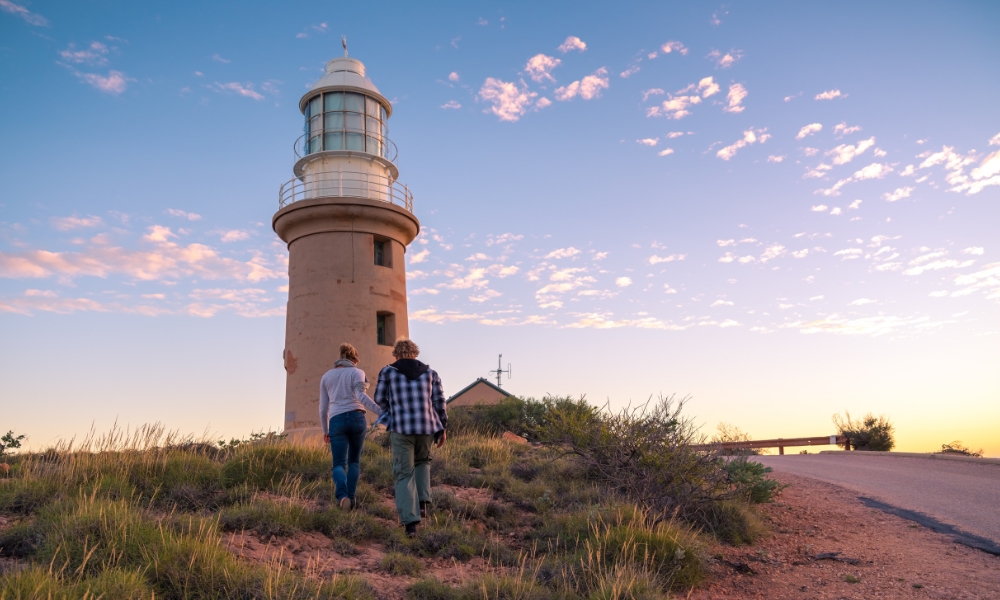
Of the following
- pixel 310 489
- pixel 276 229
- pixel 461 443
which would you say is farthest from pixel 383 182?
pixel 310 489

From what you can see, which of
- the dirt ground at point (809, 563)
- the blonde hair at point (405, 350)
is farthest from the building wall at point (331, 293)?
the blonde hair at point (405, 350)

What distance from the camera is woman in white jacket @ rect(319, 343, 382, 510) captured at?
845 cm

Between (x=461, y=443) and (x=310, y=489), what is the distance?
4825 millimetres

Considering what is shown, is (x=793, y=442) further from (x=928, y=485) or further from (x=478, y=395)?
(x=478, y=395)

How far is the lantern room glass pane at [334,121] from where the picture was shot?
2052 cm

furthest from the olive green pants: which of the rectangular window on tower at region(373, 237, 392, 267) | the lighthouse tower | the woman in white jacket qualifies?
the rectangular window on tower at region(373, 237, 392, 267)

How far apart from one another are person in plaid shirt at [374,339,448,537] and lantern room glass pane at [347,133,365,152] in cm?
1360

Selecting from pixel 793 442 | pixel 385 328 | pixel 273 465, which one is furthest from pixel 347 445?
pixel 793 442

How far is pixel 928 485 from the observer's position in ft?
42.6

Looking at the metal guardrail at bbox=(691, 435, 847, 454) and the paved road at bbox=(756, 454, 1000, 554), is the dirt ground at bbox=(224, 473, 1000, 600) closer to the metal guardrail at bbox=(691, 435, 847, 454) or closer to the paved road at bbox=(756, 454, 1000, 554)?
the paved road at bbox=(756, 454, 1000, 554)

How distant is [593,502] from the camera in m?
9.43

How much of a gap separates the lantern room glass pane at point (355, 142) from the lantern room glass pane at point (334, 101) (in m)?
0.97

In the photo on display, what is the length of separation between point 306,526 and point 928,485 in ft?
38.4

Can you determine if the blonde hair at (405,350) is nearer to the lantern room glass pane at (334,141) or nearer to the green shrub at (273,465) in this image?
the green shrub at (273,465)
